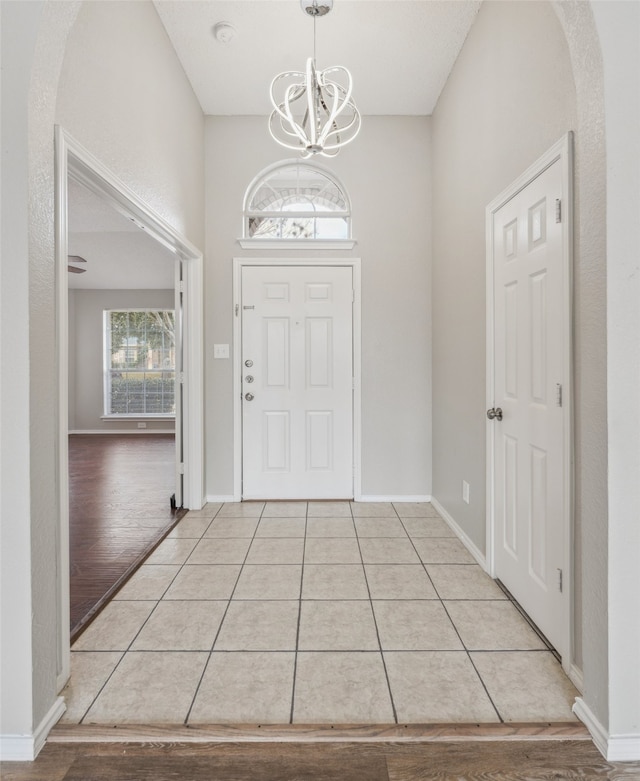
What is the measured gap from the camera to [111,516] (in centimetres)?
349

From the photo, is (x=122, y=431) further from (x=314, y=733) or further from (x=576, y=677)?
(x=576, y=677)

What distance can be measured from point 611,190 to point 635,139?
0.51 feet

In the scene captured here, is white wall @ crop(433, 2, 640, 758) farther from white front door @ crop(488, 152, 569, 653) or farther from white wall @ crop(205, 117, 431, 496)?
white wall @ crop(205, 117, 431, 496)

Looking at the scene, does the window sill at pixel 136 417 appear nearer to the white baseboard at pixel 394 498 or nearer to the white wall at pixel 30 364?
the white baseboard at pixel 394 498

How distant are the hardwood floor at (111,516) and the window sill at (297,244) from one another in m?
2.21

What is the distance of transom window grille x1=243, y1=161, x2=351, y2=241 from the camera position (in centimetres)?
367

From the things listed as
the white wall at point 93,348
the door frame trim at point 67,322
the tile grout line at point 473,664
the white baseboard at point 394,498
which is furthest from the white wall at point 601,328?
the white wall at point 93,348

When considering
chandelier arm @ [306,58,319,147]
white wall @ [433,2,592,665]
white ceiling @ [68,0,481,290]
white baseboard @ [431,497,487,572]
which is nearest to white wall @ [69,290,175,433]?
white ceiling @ [68,0,481,290]

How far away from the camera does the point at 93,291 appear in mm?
8023

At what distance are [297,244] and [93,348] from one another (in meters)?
Result: 5.95

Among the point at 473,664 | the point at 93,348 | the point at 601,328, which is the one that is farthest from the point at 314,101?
the point at 93,348

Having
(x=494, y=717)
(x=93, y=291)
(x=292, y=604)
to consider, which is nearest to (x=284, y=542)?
(x=292, y=604)

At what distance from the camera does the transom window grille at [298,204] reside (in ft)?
12.0

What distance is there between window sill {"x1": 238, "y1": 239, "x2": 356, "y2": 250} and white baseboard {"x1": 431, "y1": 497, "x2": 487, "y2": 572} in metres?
2.19
